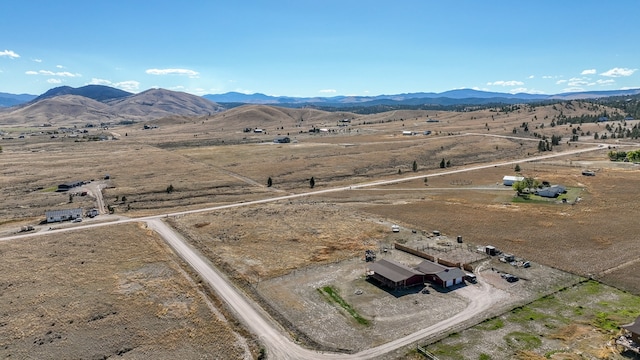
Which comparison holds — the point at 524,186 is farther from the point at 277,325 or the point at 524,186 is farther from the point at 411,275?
the point at 277,325

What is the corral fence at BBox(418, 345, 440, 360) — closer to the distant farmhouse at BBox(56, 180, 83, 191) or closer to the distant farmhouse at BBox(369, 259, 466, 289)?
the distant farmhouse at BBox(369, 259, 466, 289)

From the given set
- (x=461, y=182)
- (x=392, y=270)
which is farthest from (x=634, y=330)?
(x=461, y=182)

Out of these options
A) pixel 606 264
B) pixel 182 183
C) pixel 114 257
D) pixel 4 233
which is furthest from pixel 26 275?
pixel 606 264

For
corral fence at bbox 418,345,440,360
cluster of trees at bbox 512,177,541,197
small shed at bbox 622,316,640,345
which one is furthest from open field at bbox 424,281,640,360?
cluster of trees at bbox 512,177,541,197

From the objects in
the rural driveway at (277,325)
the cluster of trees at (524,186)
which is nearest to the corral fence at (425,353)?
the rural driveway at (277,325)

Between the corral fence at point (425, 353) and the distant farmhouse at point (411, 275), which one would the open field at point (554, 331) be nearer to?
the corral fence at point (425, 353)

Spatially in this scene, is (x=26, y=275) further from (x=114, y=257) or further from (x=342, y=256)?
(x=342, y=256)

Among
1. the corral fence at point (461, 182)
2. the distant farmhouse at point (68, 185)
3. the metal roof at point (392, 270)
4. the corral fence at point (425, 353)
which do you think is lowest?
the corral fence at point (425, 353)
